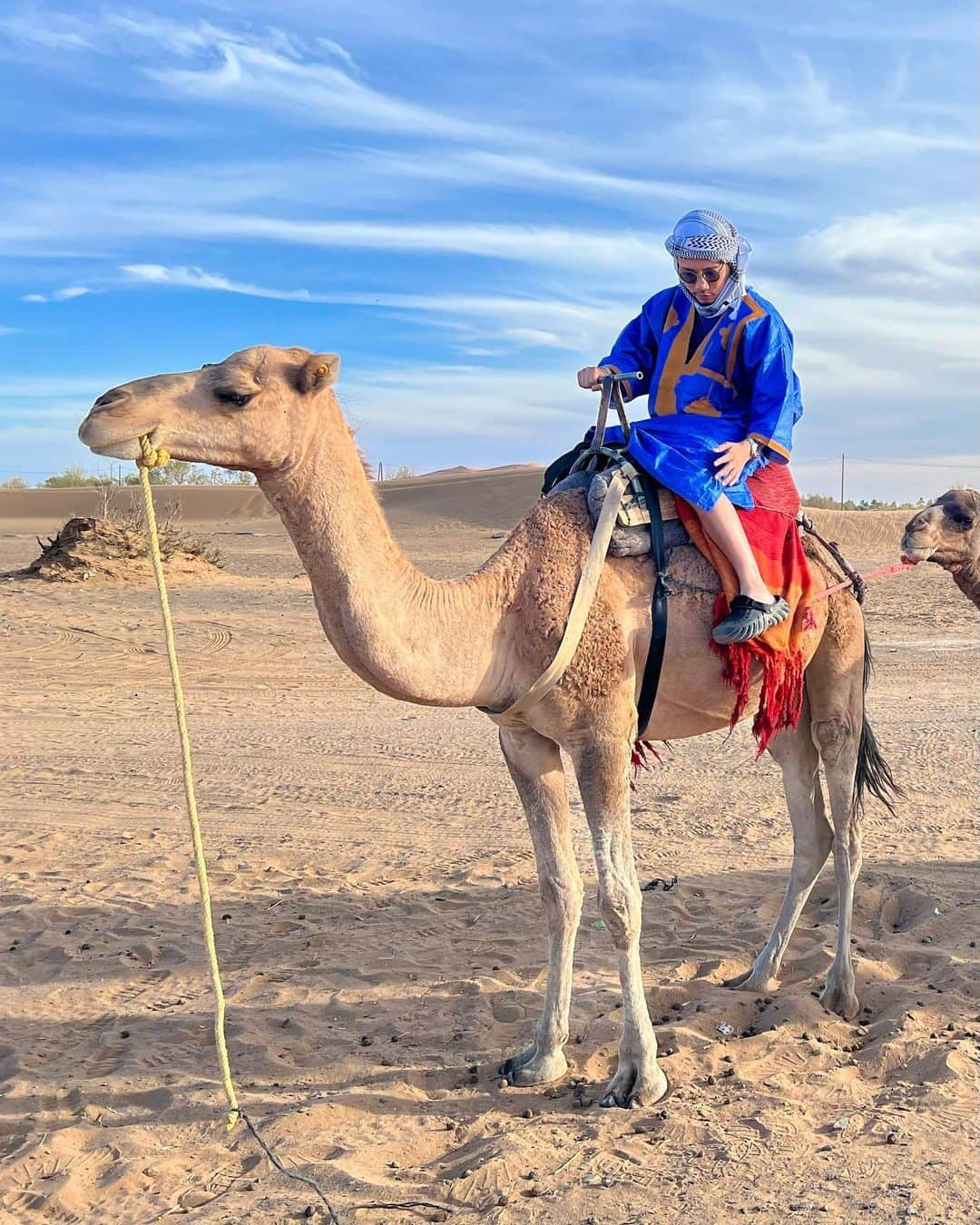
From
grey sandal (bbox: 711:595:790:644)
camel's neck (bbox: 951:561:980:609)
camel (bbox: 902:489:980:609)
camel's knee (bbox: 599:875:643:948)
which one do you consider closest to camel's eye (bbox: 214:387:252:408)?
grey sandal (bbox: 711:595:790:644)

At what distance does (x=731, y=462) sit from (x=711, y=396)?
414 millimetres

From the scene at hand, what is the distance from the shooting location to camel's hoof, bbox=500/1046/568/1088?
4.60 m

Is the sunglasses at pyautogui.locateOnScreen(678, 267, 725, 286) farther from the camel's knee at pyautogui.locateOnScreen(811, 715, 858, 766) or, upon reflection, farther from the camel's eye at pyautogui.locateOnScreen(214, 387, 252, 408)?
the camel's knee at pyautogui.locateOnScreen(811, 715, 858, 766)

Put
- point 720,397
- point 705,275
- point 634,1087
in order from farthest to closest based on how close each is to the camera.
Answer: point 720,397, point 705,275, point 634,1087

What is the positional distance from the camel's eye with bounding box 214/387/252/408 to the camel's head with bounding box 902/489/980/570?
3.91m

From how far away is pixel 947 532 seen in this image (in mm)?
6352

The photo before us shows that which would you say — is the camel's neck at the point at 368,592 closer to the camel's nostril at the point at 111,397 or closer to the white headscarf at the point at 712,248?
the camel's nostril at the point at 111,397

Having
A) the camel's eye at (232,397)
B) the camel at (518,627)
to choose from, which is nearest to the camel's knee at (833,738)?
the camel at (518,627)

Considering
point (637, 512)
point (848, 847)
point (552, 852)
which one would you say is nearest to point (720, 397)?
point (637, 512)

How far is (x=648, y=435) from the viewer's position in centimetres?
481

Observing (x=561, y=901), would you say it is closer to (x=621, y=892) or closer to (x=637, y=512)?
(x=621, y=892)

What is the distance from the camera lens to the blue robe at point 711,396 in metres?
4.69

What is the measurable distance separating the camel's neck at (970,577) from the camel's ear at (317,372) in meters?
4.05

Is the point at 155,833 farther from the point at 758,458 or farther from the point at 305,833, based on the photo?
the point at 758,458
